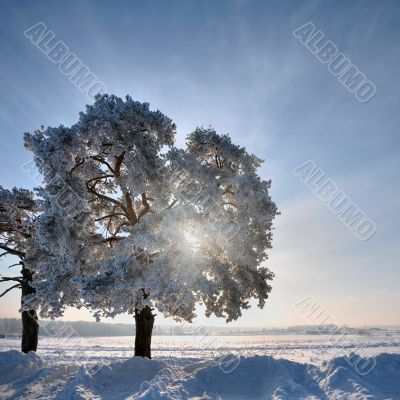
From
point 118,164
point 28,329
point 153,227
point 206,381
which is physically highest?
point 118,164

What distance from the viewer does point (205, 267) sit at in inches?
543

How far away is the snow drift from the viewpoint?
1118 centimetres

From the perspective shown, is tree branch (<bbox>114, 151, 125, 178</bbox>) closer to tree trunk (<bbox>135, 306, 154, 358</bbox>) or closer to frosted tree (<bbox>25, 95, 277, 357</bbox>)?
frosted tree (<bbox>25, 95, 277, 357</bbox>)

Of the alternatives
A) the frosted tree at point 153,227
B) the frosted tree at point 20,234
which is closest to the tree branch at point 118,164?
the frosted tree at point 153,227

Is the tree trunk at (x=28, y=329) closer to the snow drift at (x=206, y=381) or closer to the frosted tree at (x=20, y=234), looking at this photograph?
the frosted tree at (x=20, y=234)

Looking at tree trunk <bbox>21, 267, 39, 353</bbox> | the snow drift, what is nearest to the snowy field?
the snow drift

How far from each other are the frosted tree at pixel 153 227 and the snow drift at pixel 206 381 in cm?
209

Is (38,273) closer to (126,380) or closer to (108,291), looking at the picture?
(108,291)

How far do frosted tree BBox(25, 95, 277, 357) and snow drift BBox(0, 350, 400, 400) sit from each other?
6.86ft

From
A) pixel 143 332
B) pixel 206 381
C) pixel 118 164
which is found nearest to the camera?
pixel 206 381

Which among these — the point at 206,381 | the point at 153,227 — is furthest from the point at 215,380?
the point at 153,227

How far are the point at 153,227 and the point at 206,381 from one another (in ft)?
19.0

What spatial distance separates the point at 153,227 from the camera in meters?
13.7

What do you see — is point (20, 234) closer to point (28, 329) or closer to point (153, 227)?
point (28, 329)
